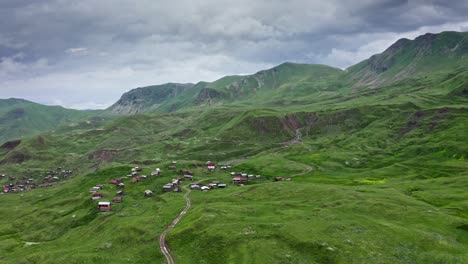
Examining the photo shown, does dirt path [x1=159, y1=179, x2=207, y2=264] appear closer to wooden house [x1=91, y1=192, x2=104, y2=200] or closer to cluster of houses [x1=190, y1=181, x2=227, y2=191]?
cluster of houses [x1=190, y1=181, x2=227, y2=191]

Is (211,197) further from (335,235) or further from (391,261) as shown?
(391,261)

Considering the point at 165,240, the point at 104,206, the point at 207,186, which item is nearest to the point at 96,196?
the point at 104,206

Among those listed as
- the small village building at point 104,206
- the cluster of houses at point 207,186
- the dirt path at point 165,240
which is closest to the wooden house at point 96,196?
the small village building at point 104,206

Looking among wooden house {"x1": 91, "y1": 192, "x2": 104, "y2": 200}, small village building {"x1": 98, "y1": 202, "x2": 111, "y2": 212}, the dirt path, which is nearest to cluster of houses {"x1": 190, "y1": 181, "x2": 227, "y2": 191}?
the dirt path

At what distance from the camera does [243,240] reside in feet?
329

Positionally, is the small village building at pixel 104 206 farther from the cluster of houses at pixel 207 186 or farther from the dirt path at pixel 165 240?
the cluster of houses at pixel 207 186

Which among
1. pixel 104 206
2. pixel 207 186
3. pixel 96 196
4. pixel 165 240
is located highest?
pixel 165 240

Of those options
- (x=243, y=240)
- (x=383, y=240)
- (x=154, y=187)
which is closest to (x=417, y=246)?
(x=383, y=240)

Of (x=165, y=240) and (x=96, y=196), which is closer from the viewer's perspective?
(x=165, y=240)

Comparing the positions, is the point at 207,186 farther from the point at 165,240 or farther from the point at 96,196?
the point at 165,240

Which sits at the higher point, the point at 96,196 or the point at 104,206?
the point at 96,196

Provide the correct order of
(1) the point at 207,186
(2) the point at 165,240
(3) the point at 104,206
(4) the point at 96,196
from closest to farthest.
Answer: (2) the point at 165,240 < (3) the point at 104,206 < (4) the point at 96,196 < (1) the point at 207,186

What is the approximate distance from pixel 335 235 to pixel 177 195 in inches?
3810

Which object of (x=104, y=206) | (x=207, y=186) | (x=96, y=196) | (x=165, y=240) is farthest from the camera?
(x=207, y=186)
